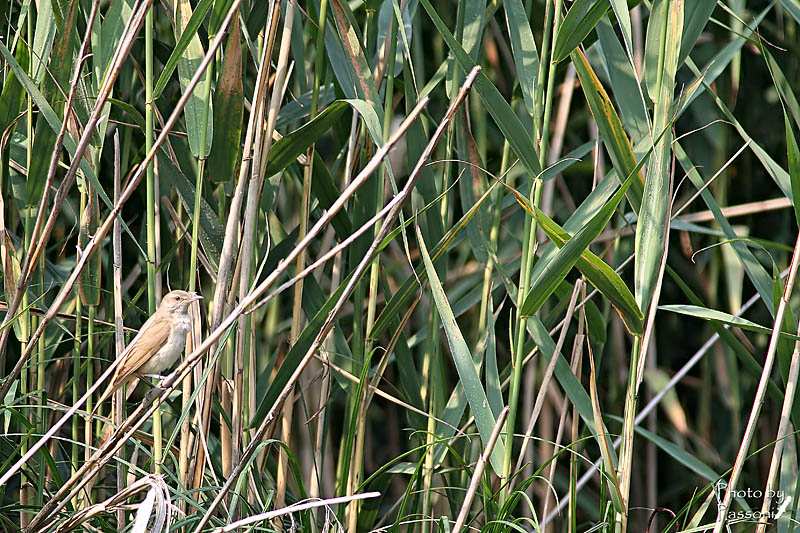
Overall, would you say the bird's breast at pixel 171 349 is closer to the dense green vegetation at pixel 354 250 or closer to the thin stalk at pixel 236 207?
the dense green vegetation at pixel 354 250

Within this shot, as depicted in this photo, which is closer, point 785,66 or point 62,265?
point 62,265

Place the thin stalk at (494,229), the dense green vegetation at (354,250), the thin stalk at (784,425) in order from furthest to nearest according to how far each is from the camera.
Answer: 1. the thin stalk at (494,229)
2. the thin stalk at (784,425)
3. the dense green vegetation at (354,250)

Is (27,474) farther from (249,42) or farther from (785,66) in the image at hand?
(785,66)

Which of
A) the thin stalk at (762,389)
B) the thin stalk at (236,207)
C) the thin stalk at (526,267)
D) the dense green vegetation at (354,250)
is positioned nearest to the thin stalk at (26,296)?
the dense green vegetation at (354,250)

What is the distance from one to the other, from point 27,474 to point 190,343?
0.39m

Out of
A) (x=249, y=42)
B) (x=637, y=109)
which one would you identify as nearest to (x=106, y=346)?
(x=249, y=42)

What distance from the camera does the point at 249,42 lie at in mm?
1488

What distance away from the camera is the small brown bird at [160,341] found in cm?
152

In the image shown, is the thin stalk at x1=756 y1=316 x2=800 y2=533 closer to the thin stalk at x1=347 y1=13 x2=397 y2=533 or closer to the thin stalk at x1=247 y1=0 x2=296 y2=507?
the thin stalk at x1=347 y1=13 x2=397 y2=533

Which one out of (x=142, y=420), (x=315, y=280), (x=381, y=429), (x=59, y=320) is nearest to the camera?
(x=142, y=420)

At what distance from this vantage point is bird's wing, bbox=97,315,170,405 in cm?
150

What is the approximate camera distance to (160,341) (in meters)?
1.61

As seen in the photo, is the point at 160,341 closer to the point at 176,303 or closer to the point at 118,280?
the point at 176,303

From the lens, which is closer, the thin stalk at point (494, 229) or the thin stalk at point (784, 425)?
the thin stalk at point (784, 425)
